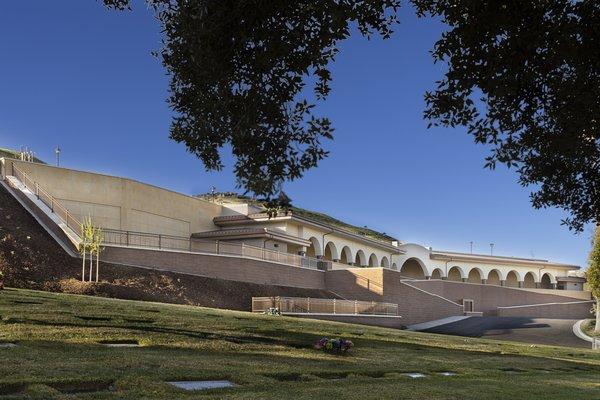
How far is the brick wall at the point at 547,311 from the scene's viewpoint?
190 ft

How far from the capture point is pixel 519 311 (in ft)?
191

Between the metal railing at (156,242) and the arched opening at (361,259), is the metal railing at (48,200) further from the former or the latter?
the arched opening at (361,259)

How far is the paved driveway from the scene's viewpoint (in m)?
31.9

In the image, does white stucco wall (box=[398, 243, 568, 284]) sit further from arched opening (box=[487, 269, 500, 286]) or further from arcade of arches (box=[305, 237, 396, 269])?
arcade of arches (box=[305, 237, 396, 269])

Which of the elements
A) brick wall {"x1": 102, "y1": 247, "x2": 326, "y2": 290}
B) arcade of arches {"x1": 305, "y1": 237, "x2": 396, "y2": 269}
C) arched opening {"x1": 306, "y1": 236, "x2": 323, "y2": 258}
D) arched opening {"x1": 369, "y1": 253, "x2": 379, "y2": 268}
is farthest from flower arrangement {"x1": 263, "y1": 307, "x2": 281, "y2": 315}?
arched opening {"x1": 369, "y1": 253, "x2": 379, "y2": 268}

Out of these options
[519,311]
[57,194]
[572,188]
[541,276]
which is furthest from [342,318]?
[541,276]

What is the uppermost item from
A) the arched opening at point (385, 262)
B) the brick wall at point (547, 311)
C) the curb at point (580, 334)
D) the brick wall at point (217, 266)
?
the arched opening at point (385, 262)

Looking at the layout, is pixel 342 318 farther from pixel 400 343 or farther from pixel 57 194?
pixel 57 194

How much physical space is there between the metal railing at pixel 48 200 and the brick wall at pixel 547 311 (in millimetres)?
40844

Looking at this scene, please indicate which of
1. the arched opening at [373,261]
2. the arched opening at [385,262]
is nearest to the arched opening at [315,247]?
the arched opening at [373,261]

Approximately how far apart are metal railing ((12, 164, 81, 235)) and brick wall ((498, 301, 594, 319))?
40844mm

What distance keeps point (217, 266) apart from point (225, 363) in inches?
904

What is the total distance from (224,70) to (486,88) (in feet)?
9.33

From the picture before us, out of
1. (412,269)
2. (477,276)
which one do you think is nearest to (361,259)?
(412,269)
